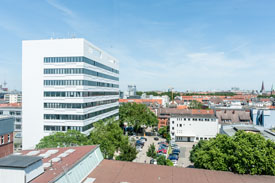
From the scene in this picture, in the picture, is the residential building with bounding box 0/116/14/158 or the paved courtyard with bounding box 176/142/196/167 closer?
the residential building with bounding box 0/116/14/158

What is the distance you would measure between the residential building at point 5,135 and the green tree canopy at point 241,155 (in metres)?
29.2

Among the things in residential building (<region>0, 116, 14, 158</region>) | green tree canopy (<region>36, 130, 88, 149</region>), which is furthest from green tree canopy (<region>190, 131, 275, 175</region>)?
residential building (<region>0, 116, 14, 158</region>)

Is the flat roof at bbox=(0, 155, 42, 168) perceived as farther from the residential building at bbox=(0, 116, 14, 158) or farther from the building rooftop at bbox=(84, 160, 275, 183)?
the residential building at bbox=(0, 116, 14, 158)

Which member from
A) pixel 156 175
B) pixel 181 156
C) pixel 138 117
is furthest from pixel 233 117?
pixel 156 175

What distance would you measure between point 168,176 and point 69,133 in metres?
18.7

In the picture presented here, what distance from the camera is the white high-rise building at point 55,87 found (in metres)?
41.7

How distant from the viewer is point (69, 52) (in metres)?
41.7

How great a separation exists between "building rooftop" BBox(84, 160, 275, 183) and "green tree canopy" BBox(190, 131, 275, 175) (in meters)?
1.09

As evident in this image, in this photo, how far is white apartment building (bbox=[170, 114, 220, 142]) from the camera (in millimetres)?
59438

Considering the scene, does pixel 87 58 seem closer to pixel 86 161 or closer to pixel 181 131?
pixel 86 161

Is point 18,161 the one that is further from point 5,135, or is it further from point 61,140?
point 5,135

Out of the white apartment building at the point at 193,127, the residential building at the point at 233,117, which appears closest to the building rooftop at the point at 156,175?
the white apartment building at the point at 193,127

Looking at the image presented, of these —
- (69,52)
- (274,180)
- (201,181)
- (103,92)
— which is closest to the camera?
(201,181)

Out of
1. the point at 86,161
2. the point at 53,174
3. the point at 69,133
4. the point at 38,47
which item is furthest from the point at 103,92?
the point at 53,174
